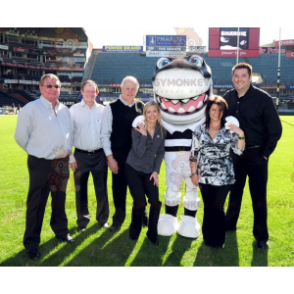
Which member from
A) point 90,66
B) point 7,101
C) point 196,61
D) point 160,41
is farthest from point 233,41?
point 196,61

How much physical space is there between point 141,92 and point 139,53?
9.43 meters

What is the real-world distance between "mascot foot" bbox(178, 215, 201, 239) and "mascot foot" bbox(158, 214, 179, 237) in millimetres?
→ 93

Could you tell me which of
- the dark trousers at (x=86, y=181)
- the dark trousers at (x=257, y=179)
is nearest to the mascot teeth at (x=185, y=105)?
the dark trousers at (x=257, y=179)

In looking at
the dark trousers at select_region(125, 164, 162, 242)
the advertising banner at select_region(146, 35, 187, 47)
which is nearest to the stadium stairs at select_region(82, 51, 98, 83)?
the advertising banner at select_region(146, 35, 187, 47)

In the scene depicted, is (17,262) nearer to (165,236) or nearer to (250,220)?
(165,236)

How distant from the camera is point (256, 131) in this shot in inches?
123

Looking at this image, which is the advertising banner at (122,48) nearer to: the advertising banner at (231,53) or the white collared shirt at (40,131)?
the advertising banner at (231,53)

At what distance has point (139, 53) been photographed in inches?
1764

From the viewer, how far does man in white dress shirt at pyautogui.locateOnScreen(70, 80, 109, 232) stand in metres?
3.53

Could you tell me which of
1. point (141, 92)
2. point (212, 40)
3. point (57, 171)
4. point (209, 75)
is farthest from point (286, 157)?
point (212, 40)

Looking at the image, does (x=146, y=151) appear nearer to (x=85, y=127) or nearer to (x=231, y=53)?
(x=85, y=127)

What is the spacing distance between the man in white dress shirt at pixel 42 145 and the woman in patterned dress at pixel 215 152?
1528 mm

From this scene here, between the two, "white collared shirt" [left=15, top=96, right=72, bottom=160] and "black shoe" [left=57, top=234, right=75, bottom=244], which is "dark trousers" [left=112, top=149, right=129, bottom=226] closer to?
"black shoe" [left=57, top=234, right=75, bottom=244]

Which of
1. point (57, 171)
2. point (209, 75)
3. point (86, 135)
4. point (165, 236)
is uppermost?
point (209, 75)
